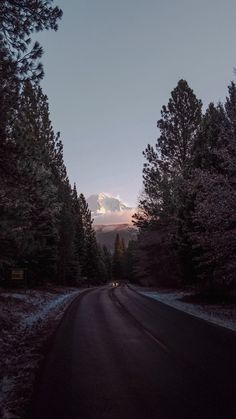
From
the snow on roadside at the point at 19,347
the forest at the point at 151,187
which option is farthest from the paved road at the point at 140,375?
the forest at the point at 151,187

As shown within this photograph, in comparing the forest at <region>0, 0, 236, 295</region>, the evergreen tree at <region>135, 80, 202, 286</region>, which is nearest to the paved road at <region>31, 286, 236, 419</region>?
the forest at <region>0, 0, 236, 295</region>

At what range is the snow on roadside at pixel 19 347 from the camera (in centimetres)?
689

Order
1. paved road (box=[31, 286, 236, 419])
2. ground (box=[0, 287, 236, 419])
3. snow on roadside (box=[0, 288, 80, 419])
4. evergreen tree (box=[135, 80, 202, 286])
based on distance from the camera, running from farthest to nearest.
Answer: evergreen tree (box=[135, 80, 202, 286])
ground (box=[0, 287, 236, 419])
snow on roadside (box=[0, 288, 80, 419])
paved road (box=[31, 286, 236, 419])

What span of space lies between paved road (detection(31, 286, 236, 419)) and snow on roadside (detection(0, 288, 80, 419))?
297 mm

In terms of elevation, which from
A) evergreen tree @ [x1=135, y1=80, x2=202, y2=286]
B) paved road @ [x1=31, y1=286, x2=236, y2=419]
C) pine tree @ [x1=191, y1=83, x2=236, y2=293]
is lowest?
paved road @ [x1=31, y1=286, x2=236, y2=419]

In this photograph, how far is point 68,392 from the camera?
7.13 meters

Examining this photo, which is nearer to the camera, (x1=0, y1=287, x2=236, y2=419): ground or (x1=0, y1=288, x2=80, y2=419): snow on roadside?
(x1=0, y1=288, x2=80, y2=419): snow on roadside

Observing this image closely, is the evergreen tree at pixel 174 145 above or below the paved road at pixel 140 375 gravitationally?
above

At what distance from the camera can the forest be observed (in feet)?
34.8

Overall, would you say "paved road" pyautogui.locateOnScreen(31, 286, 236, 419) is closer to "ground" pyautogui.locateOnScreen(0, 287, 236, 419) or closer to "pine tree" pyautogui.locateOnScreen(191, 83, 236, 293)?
"ground" pyautogui.locateOnScreen(0, 287, 236, 419)

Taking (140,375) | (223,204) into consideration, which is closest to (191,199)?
(223,204)

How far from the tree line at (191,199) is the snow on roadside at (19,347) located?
7719 millimetres

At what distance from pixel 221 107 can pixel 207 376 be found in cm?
1935

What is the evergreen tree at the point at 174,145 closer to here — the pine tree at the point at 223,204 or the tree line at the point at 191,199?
the tree line at the point at 191,199
